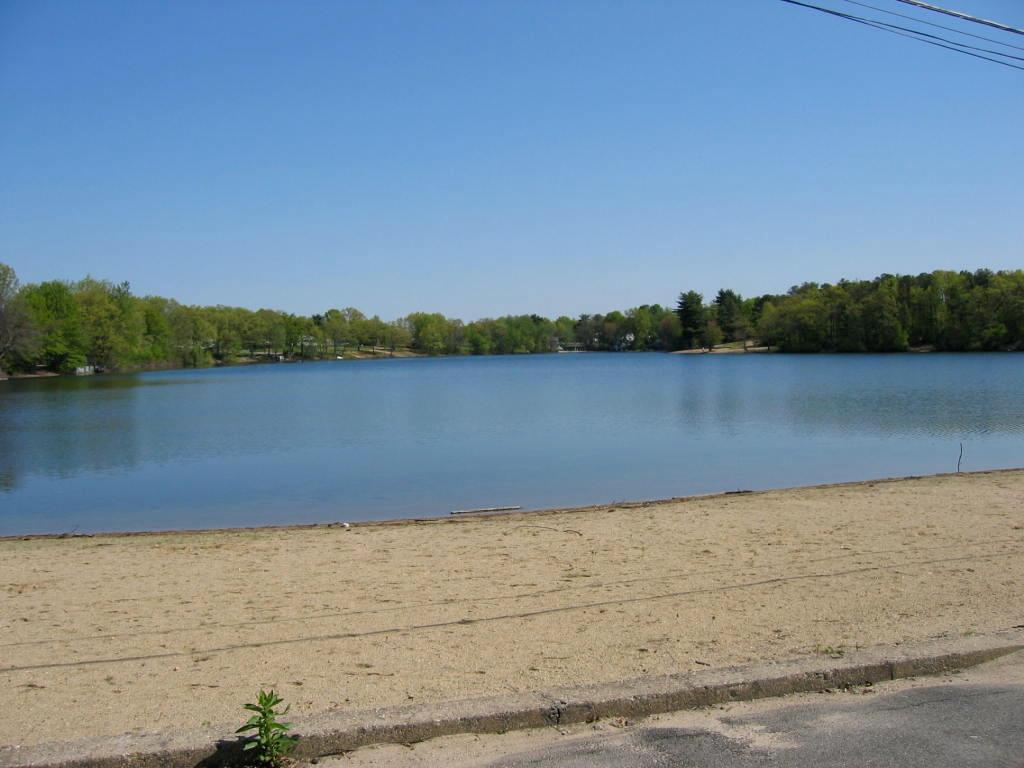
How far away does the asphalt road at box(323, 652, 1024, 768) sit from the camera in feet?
14.2

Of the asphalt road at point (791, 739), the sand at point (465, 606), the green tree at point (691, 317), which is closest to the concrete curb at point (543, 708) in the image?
the asphalt road at point (791, 739)

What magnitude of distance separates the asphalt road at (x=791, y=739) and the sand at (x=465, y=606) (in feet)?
2.03

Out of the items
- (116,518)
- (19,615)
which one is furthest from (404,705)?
(116,518)

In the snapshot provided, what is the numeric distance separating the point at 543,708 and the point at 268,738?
60.1 inches

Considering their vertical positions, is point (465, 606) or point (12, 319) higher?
point (12, 319)

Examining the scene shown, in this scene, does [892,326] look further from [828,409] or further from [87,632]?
[87,632]

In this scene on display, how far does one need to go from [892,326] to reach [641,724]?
128m

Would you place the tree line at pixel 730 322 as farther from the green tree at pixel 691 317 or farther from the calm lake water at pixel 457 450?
the calm lake water at pixel 457 450

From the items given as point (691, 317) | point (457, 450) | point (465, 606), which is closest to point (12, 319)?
point (457, 450)

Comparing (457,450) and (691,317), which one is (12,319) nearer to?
(457,450)

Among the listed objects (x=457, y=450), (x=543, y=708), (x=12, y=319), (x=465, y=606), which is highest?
(x=12, y=319)

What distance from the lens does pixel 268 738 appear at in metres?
4.34

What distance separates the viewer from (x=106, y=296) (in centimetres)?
10731

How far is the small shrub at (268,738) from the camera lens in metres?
4.35
